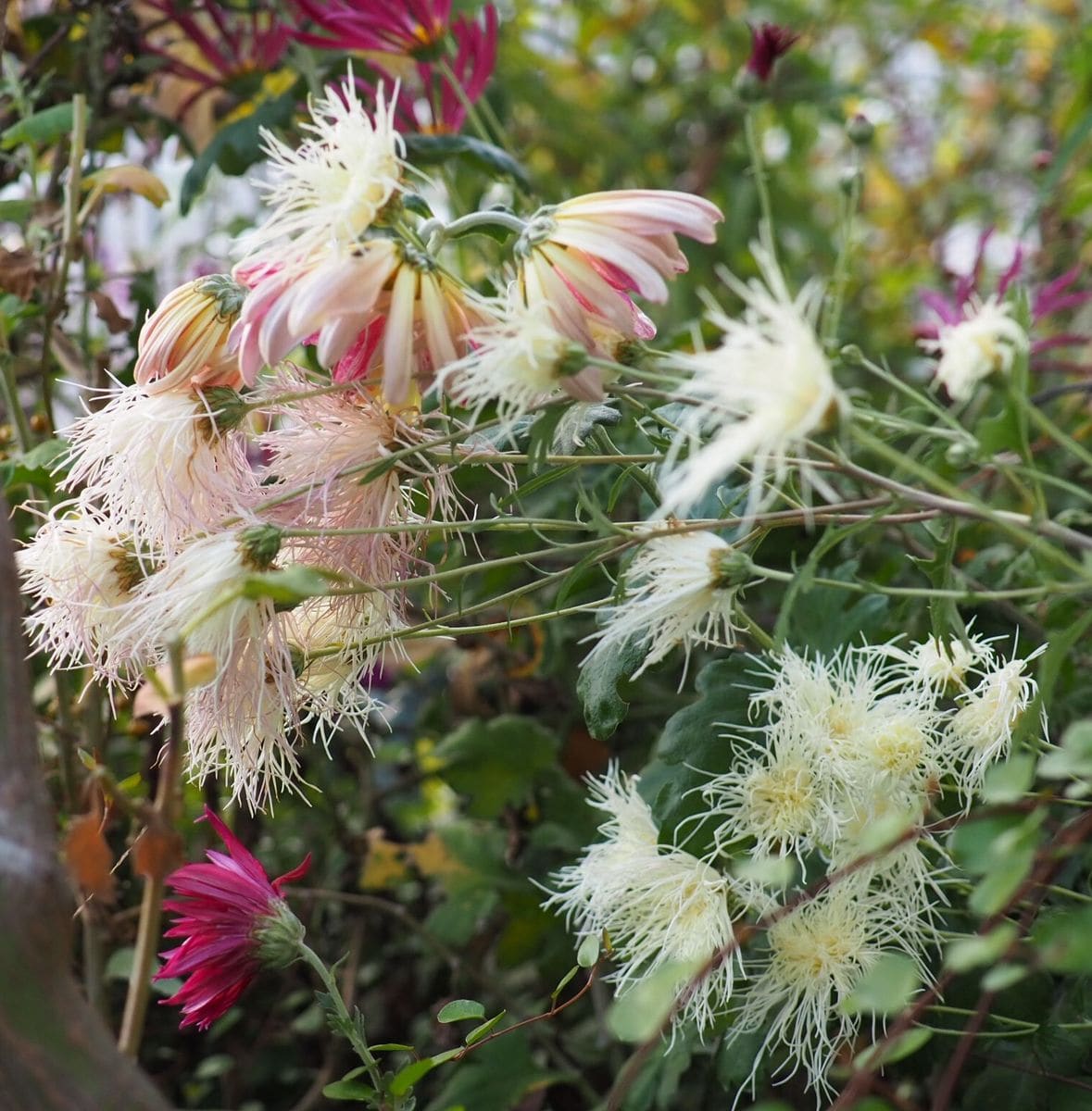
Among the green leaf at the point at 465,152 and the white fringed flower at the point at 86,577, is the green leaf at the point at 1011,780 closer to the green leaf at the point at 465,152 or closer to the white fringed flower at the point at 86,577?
the white fringed flower at the point at 86,577

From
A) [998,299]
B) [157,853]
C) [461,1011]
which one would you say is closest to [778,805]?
[461,1011]

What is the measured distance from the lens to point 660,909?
52cm

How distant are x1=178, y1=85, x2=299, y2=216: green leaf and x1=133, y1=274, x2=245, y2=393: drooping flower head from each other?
376 millimetres

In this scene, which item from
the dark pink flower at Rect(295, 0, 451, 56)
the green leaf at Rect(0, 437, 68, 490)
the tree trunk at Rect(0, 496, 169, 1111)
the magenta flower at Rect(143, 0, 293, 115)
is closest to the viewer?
the tree trunk at Rect(0, 496, 169, 1111)

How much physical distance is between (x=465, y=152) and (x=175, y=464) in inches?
16.3

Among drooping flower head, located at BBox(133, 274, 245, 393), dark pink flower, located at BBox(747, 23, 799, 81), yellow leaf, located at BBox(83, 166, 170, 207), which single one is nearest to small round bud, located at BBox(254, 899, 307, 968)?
drooping flower head, located at BBox(133, 274, 245, 393)

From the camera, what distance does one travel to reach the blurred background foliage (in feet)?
2.39

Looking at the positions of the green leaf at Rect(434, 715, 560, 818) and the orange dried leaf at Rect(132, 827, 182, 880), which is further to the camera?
the green leaf at Rect(434, 715, 560, 818)

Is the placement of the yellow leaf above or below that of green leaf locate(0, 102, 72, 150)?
below

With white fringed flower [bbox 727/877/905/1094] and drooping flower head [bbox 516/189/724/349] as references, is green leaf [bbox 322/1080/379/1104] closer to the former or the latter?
white fringed flower [bbox 727/877/905/1094]

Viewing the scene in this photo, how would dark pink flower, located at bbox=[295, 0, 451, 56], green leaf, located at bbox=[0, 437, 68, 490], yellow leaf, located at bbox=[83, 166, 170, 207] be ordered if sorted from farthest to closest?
dark pink flower, located at bbox=[295, 0, 451, 56] → yellow leaf, located at bbox=[83, 166, 170, 207] → green leaf, located at bbox=[0, 437, 68, 490]

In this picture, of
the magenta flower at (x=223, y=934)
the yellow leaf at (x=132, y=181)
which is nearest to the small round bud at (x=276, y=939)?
the magenta flower at (x=223, y=934)

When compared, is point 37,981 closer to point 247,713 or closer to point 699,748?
point 247,713

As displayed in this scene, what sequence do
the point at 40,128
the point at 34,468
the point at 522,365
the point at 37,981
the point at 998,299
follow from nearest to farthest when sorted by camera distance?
the point at 37,981 < the point at 522,365 < the point at 34,468 < the point at 40,128 < the point at 998,299
